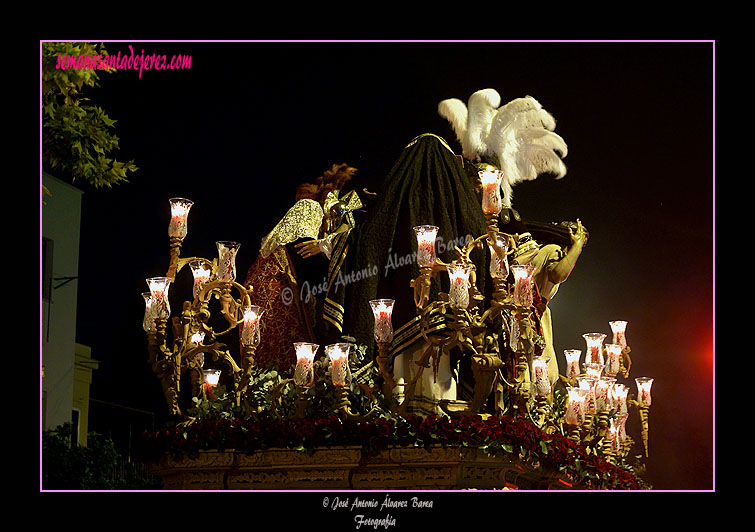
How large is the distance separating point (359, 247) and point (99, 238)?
9.27ft

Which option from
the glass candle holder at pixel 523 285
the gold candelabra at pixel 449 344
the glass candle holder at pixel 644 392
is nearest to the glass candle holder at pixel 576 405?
the gold candelabra at pixel 449 344

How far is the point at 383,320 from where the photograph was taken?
7.97 metres

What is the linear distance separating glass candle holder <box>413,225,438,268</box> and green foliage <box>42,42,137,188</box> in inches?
120

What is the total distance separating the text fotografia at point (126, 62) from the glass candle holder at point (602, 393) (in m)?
4.41

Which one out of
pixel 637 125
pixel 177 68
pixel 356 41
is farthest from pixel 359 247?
pixel 637 125

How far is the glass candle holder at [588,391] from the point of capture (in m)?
8.47

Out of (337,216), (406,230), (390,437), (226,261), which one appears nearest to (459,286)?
(390,437)

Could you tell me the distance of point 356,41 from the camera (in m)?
8.33

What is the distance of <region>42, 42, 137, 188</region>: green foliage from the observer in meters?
9.35

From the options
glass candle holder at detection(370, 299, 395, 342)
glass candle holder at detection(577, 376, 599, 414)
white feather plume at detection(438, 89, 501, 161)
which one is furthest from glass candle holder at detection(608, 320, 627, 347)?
glass candle holder at detection(370, 299, 395, 342)

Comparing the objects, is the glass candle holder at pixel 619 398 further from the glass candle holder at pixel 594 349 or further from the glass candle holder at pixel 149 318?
the glass candle holder at pixel 149 318

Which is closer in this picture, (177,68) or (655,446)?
(177,68)

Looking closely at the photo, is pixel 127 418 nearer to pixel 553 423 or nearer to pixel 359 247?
pixel 359 247

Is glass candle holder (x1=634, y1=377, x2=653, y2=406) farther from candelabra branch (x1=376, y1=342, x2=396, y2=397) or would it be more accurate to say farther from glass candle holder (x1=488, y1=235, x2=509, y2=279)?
candelabra branch (x1=376, y1=342, x2=396, y2=397)
